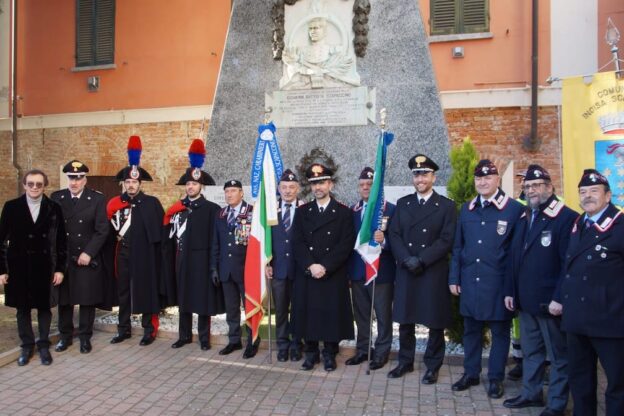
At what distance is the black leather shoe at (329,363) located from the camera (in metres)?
5.66

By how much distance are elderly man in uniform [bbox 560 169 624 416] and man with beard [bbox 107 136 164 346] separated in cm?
432

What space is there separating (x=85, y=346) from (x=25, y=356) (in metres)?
0.58

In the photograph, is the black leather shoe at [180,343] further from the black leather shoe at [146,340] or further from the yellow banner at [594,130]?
the yellow banner at [594,130]

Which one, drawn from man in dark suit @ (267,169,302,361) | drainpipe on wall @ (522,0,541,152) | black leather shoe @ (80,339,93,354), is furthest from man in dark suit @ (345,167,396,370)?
drainpipe on wall @ (522,0,541,152)

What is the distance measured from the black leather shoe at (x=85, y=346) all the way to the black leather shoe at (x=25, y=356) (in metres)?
0.48

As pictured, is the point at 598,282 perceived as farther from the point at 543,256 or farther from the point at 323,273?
the point at 323,273

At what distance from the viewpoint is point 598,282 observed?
391 cm

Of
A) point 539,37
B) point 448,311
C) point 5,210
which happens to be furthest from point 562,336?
point 539,37

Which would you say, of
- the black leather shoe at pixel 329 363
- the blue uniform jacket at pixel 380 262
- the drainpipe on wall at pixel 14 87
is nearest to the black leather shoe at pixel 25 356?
the black leather shoe at pixel 329 363

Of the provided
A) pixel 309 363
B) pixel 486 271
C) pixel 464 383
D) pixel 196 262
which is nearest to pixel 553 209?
pixel 486 271

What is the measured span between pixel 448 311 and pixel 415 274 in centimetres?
44

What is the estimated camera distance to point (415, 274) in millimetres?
5312

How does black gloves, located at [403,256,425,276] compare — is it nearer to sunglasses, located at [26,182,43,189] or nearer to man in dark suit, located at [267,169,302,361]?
man in dark suit, located at [267,169,302,361]

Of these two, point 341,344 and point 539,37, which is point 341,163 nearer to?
Answer: point 341,344
